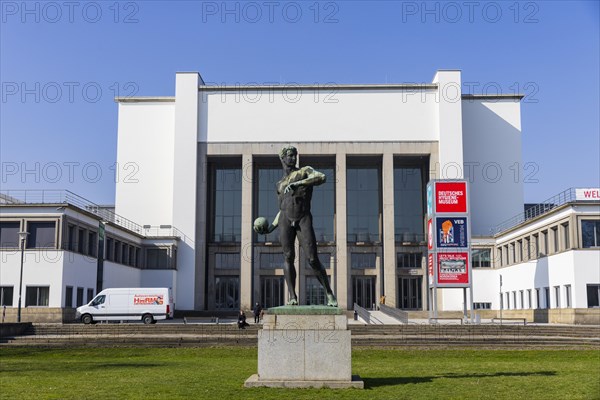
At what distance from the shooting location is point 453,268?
53.3m

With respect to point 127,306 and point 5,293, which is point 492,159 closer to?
point 127,306

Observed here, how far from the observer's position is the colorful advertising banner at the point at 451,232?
53719 millimetres

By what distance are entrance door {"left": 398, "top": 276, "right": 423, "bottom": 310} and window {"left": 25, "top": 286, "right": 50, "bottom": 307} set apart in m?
36.5

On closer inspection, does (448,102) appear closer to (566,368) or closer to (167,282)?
(167,282)

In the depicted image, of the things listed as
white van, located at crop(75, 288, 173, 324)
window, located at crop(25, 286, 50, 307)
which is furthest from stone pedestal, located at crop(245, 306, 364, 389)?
window, located at crop(25, 286, 50, 307)

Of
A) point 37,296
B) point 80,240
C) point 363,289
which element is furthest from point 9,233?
point 363,289

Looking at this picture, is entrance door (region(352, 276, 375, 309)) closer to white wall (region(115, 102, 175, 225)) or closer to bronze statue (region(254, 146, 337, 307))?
white wall (region(115, 102, 175, 225))

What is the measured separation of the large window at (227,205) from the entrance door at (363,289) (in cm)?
1274

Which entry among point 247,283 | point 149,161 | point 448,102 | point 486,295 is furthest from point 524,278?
point 149,161

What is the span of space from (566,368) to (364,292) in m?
52.4

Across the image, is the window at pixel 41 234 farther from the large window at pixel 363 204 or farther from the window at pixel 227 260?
the large window at pixel 363 204

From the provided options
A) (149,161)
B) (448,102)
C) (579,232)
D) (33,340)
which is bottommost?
(33,340)

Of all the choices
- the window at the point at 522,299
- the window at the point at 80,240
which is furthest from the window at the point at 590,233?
the window at the point at 80,240

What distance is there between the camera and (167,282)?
6938 centimetres
